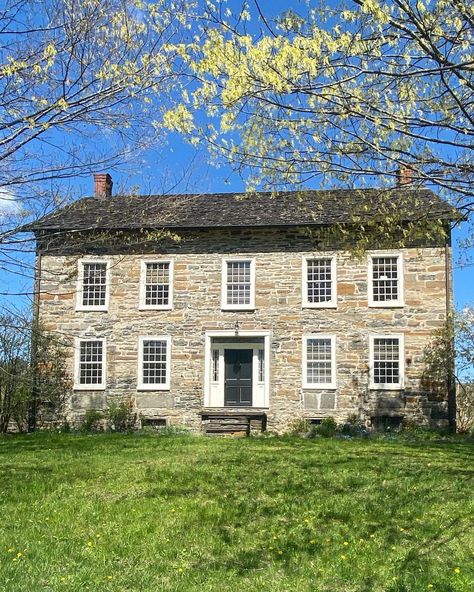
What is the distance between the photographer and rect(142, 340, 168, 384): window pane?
818 inches

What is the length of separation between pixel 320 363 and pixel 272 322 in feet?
6.15

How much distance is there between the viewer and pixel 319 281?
20.4 meters

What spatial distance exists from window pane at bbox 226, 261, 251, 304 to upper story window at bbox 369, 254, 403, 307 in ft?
12.1

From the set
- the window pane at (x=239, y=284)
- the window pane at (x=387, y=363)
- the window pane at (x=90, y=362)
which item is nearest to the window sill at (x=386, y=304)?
the window pane at (x=387, y=363)

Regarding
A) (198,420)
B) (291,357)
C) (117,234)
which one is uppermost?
(117,234)

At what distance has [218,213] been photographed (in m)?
21.6

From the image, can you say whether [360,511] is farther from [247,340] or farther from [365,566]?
[247,340]

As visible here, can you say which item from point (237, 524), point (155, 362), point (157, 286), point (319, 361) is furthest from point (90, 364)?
point (237, 524)

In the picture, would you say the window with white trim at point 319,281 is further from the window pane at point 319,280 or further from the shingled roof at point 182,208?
the shingled roof at point 182,208

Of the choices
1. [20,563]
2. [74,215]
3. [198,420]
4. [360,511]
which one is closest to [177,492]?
[360,511]

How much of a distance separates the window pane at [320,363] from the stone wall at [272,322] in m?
0.27

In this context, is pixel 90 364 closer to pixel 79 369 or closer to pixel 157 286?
A: pixel 79 369

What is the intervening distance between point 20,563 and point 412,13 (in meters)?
5.28

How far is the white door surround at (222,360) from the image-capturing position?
2039 centimetres
